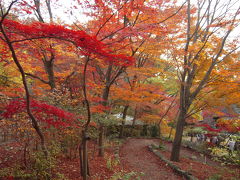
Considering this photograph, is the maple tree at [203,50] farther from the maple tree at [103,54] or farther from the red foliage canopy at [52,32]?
the red foliage canopy at [52,32]

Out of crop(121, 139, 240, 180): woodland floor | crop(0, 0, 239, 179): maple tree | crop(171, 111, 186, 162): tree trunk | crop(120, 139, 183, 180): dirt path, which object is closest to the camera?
crop(0, 0, 239, 179): maple tree

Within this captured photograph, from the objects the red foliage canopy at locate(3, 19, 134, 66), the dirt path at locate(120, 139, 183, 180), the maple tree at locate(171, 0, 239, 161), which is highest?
the maple tree at locate(171, 0, 239, 161)

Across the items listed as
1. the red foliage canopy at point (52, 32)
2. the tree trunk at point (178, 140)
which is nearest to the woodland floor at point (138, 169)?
the tree trunk at point (178, 140)

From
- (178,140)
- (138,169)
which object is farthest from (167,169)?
(178,140)

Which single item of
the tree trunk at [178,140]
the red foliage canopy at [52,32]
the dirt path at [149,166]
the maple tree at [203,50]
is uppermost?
the maple tree at [203,50]

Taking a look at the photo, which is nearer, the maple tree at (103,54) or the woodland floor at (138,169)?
the maple tree at (103,54)

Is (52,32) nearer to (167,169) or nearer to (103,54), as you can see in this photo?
(103,54)

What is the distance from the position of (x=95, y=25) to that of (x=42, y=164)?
5.22m

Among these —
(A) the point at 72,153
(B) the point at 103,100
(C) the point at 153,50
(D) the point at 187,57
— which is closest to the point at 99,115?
(B) the point at 103,100

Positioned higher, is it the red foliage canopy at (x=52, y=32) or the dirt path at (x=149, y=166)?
the red foliage canopy at (x=52, y=32)

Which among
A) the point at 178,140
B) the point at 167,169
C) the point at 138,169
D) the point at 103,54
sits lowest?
the point at 138,169

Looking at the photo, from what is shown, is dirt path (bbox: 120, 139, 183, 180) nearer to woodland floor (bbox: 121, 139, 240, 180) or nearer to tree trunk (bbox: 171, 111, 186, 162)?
woodland floor (bbox: 121, 139, 240, 180)

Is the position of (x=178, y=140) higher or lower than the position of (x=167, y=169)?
higher

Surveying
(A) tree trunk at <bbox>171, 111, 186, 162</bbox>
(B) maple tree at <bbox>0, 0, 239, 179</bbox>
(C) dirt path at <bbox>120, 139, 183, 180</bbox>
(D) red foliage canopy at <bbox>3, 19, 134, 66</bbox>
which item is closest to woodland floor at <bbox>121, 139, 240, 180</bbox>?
(C) dirt path at <bbox>120, 139, 183, 180</bbox>
